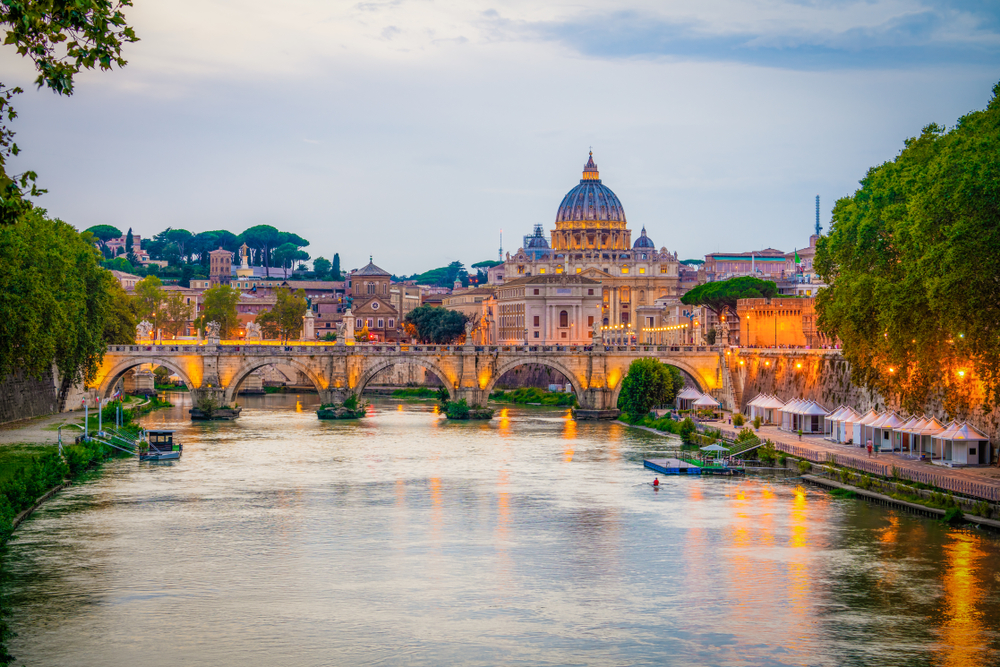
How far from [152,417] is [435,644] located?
181ft

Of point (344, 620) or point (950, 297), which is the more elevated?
point (950, 297)

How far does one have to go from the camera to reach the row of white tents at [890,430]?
134ft

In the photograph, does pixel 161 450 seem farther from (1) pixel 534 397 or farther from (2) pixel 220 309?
(2) pixel 220 309

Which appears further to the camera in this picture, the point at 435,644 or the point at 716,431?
the point at 716,431

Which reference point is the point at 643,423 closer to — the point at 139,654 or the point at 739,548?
the point at 739,548

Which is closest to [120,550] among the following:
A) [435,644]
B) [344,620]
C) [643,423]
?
[344,620]

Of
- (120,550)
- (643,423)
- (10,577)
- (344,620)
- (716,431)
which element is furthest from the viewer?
(643,423)

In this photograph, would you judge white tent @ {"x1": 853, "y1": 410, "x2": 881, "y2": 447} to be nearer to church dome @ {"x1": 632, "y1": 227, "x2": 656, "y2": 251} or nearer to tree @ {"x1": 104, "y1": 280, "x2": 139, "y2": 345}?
tree @ {"x1": 104, "y1": 280, "x2": 139, "y2": 345}

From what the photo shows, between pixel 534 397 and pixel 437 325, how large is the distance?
3839cm

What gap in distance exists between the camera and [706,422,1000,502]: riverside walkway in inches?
1422

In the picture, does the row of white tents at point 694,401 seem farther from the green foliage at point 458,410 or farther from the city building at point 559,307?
the city building at point 559,307

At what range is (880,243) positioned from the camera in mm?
45219

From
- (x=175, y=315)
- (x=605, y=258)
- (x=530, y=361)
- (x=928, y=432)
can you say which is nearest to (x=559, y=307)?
(x=605, y=258)

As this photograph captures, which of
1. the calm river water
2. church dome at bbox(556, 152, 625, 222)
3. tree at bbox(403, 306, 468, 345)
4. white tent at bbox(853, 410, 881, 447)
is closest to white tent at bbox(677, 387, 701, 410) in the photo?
white tent at bbox(853, 410, 881, 447)
